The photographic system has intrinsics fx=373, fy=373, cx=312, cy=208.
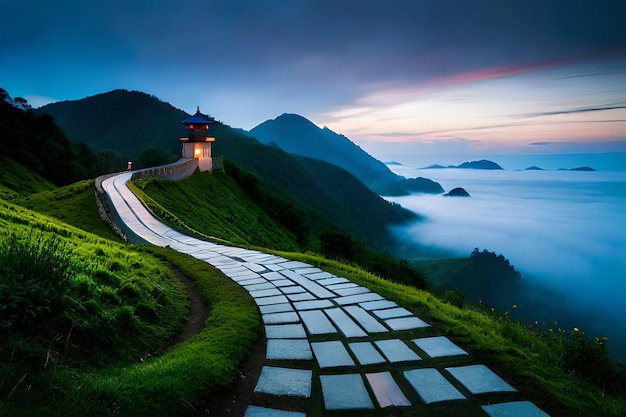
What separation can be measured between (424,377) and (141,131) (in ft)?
444

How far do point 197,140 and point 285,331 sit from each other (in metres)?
37.9

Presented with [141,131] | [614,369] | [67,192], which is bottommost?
[614,369]

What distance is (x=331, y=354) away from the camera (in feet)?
13.3

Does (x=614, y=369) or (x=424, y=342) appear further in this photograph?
(x=424, y=342)

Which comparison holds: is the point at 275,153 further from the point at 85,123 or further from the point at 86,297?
the point at 86,297

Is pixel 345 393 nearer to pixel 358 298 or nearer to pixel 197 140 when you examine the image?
pixel 358 298

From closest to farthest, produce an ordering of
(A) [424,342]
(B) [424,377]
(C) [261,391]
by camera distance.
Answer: (C) [261,391] → (B) [424,377] → (A) [424,342]

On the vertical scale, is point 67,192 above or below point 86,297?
above

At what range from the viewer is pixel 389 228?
13312cm

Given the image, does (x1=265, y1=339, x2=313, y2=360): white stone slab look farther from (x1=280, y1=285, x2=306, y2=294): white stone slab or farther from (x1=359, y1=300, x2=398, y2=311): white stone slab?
(x1=280, y1=285, x2=306, y2=294): white stone slab

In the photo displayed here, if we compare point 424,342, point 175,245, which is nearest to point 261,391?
point 424,342

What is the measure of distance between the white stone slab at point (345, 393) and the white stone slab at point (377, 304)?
1961 mm

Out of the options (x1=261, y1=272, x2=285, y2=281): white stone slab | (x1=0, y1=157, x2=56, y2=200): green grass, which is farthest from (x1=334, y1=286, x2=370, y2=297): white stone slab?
(x1=0, y1=157, x2=56, y2=200): green grass

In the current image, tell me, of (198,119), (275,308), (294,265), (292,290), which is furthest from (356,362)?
(198,119)
